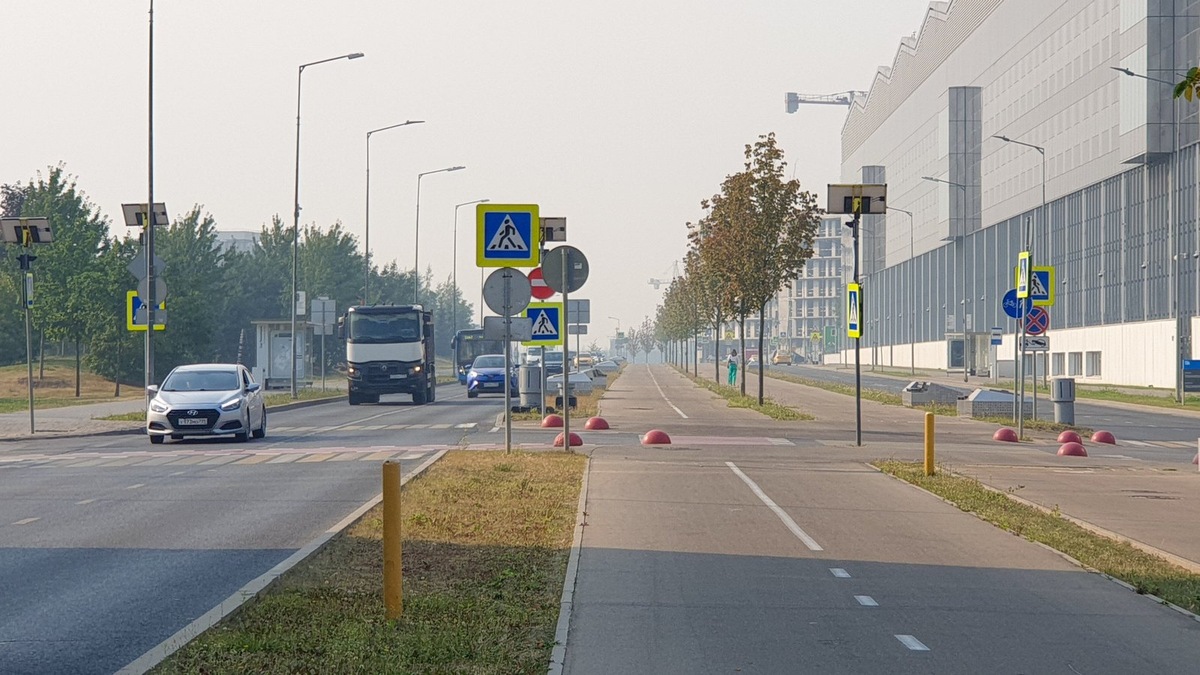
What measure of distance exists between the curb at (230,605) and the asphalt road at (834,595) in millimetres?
2085

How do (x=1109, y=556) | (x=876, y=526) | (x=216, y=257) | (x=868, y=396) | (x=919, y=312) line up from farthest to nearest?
(x=919, y=312), (x=216, y=257), (x=868, y=396), (x=876, y=526), (x=1109, y=556)

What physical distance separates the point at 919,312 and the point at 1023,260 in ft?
312

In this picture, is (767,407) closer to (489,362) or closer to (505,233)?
(489,362)

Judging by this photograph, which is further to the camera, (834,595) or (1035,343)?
(1035,343)

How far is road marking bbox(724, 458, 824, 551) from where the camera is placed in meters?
13.0

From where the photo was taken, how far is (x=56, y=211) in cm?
7794

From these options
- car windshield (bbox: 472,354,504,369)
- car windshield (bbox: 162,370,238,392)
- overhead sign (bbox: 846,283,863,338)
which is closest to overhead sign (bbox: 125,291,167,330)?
car windshield (bbox: 162,370,238,392)

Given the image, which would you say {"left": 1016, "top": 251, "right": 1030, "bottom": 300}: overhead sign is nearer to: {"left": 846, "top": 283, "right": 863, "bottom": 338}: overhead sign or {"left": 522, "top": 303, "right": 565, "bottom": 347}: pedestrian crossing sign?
{"left": 846, "top": 283, "right": 863, "bottom": 338}: overhead sign

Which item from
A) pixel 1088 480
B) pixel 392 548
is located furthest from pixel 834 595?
pixel 1088 480

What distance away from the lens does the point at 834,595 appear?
10.2 m

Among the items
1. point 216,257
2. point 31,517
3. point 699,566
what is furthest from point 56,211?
point 699,566

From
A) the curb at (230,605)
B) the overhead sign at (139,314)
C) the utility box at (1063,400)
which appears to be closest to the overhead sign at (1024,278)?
the utility box at (1063,400)

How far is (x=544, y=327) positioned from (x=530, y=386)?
34.8 ft

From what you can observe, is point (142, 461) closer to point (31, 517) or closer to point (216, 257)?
point (31, 517)
